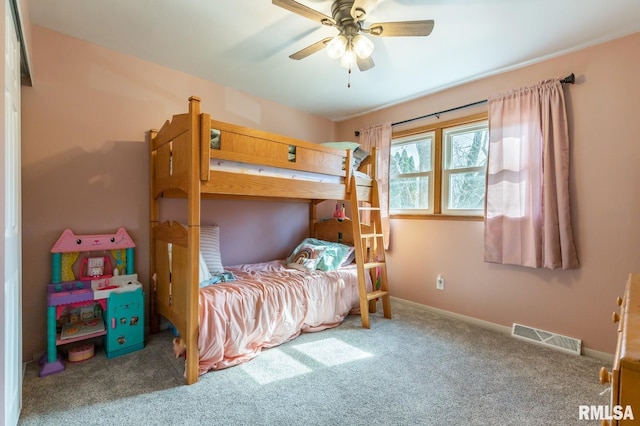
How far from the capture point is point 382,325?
9.24ft

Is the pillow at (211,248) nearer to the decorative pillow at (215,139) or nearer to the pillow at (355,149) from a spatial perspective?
the decorative pillow at (215,139)

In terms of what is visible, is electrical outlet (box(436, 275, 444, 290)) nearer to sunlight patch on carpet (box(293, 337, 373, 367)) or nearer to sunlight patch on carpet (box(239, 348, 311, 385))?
sunlight patch on carpet (box(293, 337, 373, 367))

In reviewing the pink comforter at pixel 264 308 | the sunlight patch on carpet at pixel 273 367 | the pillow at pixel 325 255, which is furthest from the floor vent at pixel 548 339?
the sunlight patch on carpet at pixel 273 367

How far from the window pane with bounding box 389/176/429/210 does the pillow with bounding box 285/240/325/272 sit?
1.11 m

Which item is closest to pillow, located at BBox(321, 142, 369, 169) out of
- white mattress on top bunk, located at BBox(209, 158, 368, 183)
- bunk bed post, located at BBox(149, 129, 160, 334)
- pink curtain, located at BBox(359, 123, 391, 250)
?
pink curtain, located at BBox(359, 123, 391, 250)

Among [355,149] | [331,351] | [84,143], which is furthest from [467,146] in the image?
[84,143]

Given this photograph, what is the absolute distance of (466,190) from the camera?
302 centimetres

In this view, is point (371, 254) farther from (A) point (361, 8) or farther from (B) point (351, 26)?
(A) point (361, 8)

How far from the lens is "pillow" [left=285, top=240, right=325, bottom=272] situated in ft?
9.99

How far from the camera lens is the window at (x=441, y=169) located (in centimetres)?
293

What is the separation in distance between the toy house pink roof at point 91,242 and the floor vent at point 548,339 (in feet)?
11.3

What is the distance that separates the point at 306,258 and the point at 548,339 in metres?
2.25

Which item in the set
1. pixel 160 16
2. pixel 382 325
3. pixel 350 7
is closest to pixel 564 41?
pixel 350 7

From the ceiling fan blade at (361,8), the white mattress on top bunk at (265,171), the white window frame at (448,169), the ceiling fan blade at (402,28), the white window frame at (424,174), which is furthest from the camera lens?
the white window frame at (424,174)
